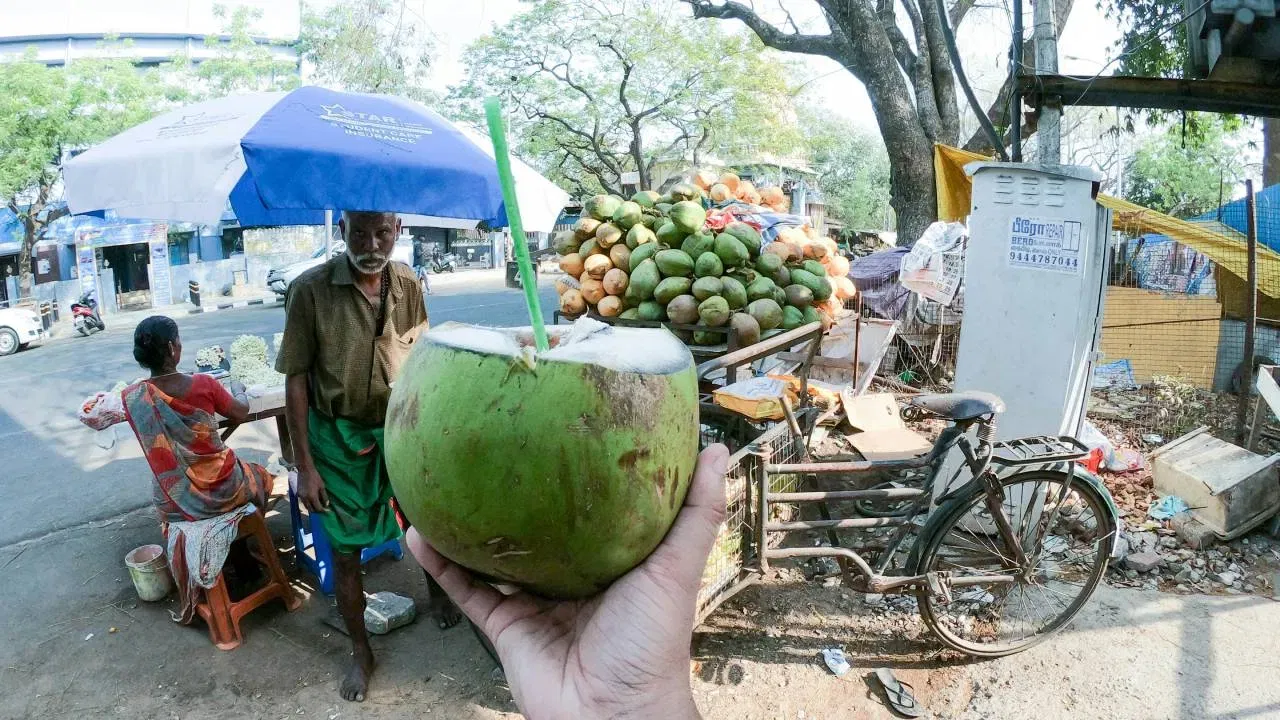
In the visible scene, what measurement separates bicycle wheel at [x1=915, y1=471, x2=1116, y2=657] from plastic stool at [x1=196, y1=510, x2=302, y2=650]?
2.80m

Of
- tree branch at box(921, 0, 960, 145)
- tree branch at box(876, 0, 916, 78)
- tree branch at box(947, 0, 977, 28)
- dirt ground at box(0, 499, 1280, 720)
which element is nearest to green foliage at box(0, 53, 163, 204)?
dirt ground at box(0, 499, 1280, 720)

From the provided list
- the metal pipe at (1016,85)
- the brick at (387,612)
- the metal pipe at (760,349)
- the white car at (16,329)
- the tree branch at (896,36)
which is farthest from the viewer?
the white car at (16,329)

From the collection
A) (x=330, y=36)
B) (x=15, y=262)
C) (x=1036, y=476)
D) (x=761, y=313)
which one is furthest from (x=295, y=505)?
(x=330, y=36)

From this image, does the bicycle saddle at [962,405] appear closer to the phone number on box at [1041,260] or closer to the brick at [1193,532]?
the phone number on box at [1041,260]

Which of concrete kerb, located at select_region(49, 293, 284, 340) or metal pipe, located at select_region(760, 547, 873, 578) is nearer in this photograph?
metal pipe, located at select_region(760, 547, 873, 578)

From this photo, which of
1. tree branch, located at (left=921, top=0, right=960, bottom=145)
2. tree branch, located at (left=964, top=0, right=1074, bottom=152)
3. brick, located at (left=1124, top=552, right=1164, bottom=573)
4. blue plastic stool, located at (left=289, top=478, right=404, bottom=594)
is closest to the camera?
blue plastic stool, located at (left=289, top=478, right=404, bottom=594)

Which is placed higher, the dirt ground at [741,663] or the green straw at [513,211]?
the green straw at [513,211]

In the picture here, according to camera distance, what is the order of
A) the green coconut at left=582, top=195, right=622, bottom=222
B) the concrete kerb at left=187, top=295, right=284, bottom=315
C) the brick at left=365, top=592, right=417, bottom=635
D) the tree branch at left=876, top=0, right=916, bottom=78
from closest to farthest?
1. the brick at left=365, top=592, right=417, bottom=635
2. the green coconut at left=582, top=195, right=622, bottom=222
3. the tree branch at left=876, top=0, right=916, bottom=78
4. the concrete kerb at left=187, top=295, right=284, bottom=315

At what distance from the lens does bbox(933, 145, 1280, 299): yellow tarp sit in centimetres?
592

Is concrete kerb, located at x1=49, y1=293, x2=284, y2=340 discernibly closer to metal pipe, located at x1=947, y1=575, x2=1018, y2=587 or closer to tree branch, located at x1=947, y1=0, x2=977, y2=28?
tree branch, located at x1=947, y1=0, x2=977, y2=28

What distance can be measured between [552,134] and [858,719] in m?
18.2

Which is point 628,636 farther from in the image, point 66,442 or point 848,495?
point 66,442

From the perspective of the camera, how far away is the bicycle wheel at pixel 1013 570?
2945 mm

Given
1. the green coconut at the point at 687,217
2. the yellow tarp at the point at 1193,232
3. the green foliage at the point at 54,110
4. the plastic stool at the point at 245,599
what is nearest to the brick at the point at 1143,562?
the yellow tarp at the point at 1193,232
